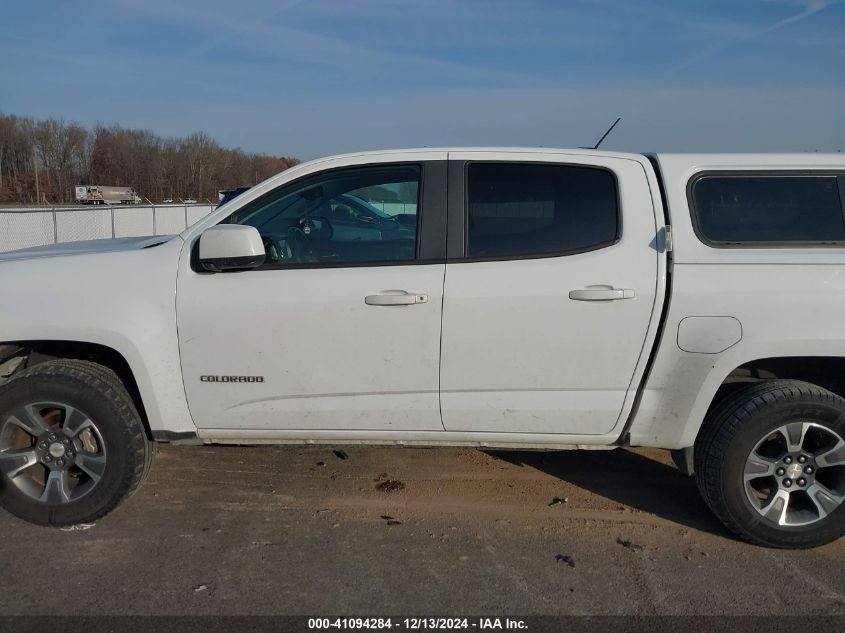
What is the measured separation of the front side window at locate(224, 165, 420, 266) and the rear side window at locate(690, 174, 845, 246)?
146cm

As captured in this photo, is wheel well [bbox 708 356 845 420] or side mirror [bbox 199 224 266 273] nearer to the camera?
side mirror [bbox 199 224 266 273]

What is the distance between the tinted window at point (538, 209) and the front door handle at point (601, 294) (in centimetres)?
23

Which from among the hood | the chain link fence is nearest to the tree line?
the chain link fence

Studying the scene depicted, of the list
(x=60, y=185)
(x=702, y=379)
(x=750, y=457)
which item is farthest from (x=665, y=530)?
(x=60, y=185)

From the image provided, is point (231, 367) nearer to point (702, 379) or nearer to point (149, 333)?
point (149, 333)

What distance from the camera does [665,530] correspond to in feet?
11.8

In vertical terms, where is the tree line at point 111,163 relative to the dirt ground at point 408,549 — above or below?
above

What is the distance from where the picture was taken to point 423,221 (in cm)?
341

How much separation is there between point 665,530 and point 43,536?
3.25 meters

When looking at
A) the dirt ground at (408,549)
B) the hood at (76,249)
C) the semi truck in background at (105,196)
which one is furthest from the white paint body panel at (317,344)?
the semi truck in background at (105,196)

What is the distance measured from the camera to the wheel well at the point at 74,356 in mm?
3561

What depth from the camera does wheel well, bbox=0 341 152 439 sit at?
3.56 meters

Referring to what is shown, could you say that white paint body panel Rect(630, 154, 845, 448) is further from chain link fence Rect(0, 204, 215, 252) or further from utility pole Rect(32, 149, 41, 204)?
utility pole Rect(32, 149, 41, 204)

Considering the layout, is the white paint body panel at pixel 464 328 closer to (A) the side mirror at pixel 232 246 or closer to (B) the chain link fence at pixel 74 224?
(A) the side mirror at pixel 232 246
